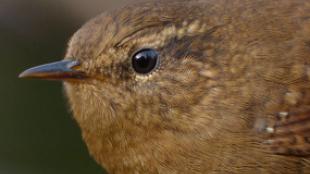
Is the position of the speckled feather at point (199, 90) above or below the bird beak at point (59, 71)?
below

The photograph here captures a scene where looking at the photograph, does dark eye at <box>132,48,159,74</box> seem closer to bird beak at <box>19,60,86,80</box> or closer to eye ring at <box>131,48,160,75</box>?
eye ring at <box>131,48,160,75</box>

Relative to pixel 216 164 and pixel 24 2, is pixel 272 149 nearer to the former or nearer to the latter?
pixel 216 164

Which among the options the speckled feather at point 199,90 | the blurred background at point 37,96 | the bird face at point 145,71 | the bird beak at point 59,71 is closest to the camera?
the speckled feather at point 199,90

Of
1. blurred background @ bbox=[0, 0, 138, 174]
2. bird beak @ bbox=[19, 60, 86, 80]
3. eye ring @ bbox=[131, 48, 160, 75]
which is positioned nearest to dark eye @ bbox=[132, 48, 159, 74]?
eye ring @ bbox=[131, 48, 160, 75]

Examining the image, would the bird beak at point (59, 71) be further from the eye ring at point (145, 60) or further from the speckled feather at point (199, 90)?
the eye ring at point (145, 60)

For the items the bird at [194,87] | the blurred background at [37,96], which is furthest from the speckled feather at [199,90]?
the blurred background at [37,96]

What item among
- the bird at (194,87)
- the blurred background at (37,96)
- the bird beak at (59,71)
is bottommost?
the blurred background at (37,96)
